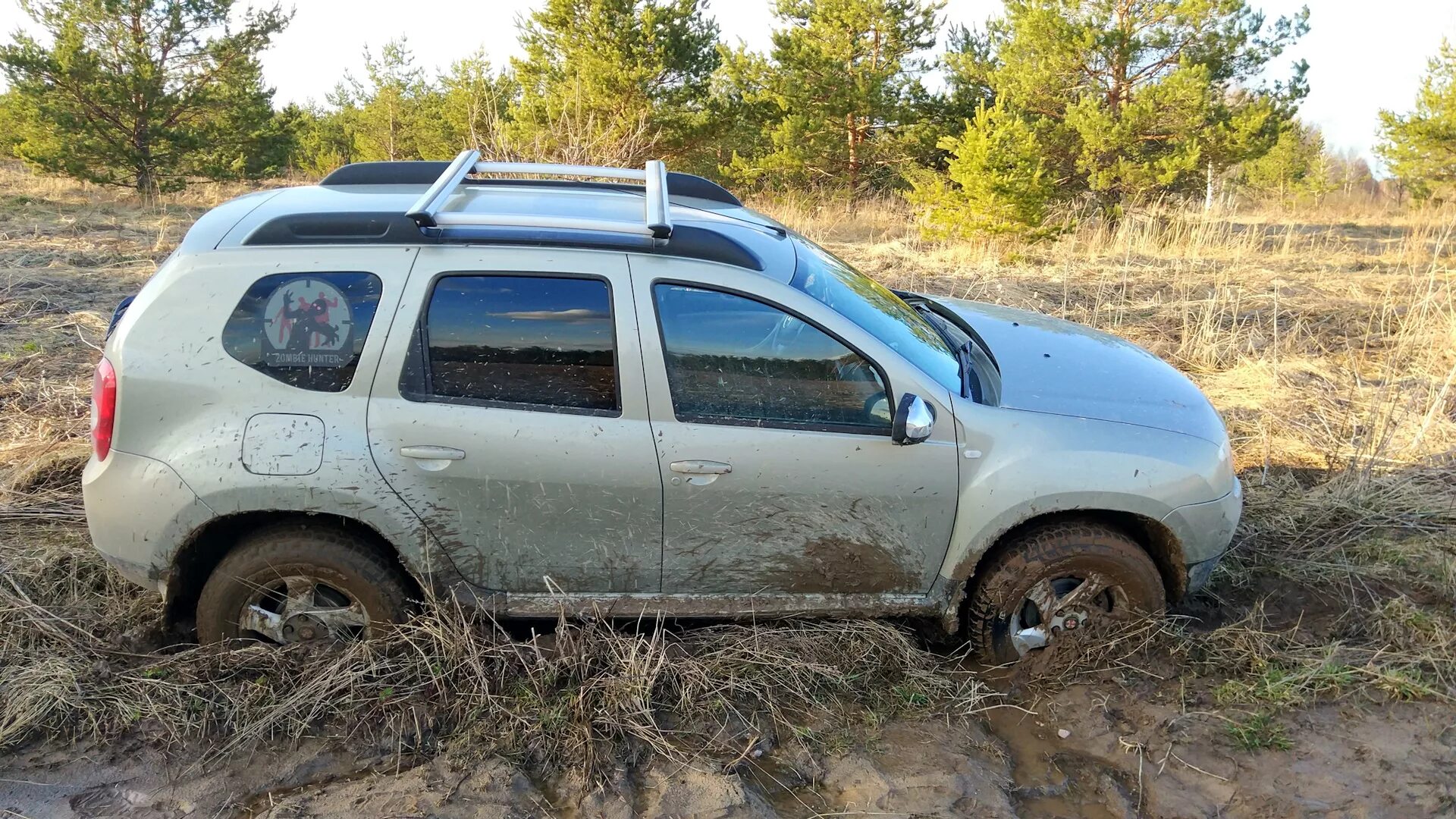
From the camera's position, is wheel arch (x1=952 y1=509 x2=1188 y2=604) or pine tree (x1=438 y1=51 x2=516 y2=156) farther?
pine tree (x1=438 y1=51 x2=516 y2=156)

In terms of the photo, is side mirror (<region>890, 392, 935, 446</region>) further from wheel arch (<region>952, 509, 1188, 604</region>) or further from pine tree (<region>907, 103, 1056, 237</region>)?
pine tree (<region>907, 103, 1056, 237</region>)

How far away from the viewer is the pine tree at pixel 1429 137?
21.6 m

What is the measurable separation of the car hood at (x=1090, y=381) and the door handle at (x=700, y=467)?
1076 mm

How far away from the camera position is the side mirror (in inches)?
118

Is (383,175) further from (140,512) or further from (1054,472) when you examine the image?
(1054,472)

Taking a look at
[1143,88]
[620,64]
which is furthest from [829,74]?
[1143,88]

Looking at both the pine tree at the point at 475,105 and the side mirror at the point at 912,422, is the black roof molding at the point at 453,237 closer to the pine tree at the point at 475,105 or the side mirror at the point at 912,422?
the side mirror at the point at 912,422

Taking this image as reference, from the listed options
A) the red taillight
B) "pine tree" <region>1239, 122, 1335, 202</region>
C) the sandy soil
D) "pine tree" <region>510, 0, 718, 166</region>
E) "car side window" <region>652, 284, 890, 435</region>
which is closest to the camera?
the sandy soil

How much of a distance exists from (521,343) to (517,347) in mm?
18

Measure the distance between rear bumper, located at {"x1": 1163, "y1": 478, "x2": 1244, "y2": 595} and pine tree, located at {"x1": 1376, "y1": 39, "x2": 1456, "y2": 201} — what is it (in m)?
24.9

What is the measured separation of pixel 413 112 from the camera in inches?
1095

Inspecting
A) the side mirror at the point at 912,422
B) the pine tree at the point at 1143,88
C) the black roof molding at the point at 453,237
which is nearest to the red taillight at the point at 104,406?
the black roof molding at the point at 453,237

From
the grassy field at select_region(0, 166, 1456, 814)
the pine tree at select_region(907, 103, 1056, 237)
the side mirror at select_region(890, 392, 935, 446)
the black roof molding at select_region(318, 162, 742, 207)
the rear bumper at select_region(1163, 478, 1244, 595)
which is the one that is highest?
the pine tree at select_region(907, 103, 1056, 237)

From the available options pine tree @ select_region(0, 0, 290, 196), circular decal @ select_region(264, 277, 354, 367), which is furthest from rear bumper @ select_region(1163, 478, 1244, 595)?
pine tree @ select_region(0, 0, 290, 196)
